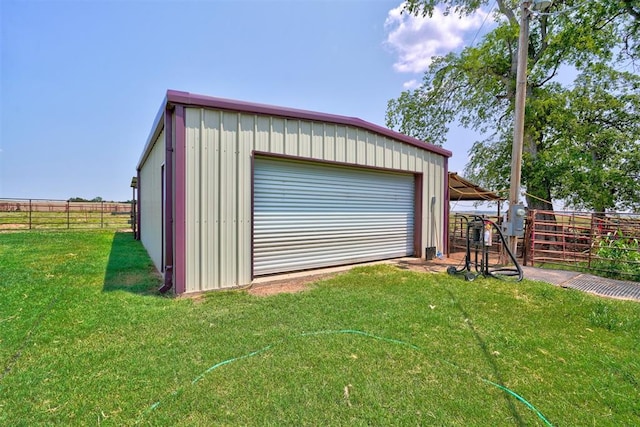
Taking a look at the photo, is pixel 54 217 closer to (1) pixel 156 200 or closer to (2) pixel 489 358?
(1) pixel 156 200

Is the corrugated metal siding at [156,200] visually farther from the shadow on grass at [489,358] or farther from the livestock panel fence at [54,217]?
the livestock panel fence at [54,217]

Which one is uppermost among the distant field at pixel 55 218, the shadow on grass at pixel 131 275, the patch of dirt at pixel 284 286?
the distant field at pixel 55 218

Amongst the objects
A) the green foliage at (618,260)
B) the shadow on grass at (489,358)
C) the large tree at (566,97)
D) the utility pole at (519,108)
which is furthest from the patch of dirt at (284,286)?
the large tree at (566,97)

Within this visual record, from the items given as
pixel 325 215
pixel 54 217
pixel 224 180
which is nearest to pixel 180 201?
pixel 224 180

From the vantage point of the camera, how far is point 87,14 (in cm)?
623

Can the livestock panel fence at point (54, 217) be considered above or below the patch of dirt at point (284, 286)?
above

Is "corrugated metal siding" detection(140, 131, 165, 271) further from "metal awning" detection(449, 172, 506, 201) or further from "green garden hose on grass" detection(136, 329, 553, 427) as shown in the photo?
"metal awning" detection(449, 172, 506, 201)

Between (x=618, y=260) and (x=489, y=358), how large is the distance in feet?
18.7

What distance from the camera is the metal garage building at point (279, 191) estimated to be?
4.23 m

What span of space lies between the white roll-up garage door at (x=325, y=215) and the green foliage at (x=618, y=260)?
401 centimetres

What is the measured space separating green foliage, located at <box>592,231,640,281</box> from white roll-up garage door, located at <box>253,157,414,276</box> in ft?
13.2

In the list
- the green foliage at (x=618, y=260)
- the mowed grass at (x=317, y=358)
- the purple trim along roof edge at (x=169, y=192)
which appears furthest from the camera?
the green foliage at (x=618, y=260)

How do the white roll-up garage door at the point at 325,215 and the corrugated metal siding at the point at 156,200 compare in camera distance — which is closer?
the white roll-up garage door at the point at 325,215

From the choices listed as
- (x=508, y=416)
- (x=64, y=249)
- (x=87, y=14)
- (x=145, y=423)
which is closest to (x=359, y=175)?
(x=508, y=416)
